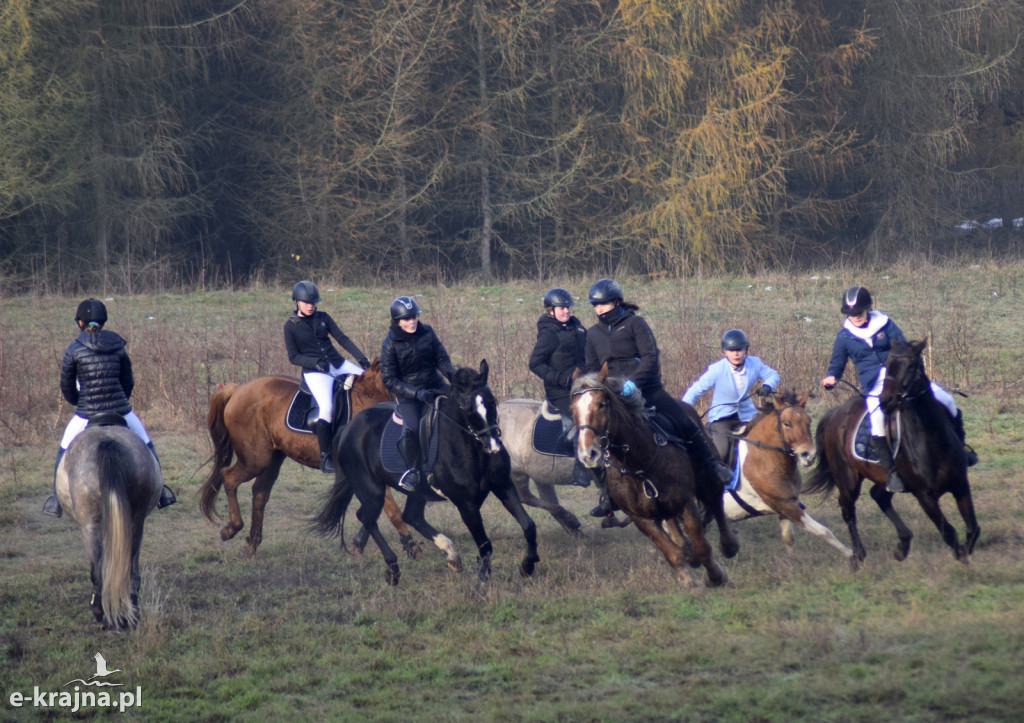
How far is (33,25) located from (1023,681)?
28.1m

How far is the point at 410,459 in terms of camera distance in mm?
9312

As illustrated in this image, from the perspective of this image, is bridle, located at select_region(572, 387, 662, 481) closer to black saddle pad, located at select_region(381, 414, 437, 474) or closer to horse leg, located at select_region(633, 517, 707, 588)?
horse leg, located at select_region(633, 517, 707, 588)

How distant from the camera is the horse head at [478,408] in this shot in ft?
27.8

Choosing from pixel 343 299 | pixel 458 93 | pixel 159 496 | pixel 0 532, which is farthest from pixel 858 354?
pixel 458 93

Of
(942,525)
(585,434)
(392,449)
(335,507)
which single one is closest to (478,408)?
(585,434)

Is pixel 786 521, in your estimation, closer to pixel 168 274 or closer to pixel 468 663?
pixel 468 663

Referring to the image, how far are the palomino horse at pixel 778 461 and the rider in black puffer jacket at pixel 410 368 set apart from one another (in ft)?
8.66

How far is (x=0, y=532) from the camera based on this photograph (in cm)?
1100

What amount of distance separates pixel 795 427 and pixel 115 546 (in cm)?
525

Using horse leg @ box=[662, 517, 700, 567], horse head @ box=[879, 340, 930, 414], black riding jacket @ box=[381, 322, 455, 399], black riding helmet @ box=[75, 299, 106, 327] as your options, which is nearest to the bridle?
horse leg @ box=[662, 517, 700, 567]

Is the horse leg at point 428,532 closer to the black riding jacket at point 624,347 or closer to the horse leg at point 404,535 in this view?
the horse leg at point 404,535

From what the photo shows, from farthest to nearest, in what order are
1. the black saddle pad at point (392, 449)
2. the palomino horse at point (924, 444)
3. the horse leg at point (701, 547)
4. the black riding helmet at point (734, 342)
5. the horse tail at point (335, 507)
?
the horse tail at point (335, 507) → the black riding helmet at point (734, 342) → the black saddle pad at point (392, 449) → the palomino horse at point (924, 444) → the horse leg at point (701, 547)
